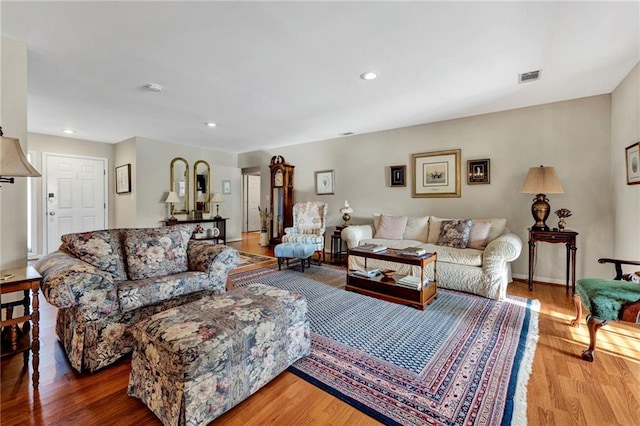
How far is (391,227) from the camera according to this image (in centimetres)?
431

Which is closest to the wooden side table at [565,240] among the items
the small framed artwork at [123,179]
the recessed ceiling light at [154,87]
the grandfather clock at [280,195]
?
the grandfather clock at [280,195]

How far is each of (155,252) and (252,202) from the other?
23.4 feet

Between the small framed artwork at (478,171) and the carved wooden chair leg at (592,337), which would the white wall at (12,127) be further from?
the small framed artwork at (478,171)

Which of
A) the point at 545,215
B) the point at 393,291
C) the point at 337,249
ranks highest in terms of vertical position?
the point at 545,215

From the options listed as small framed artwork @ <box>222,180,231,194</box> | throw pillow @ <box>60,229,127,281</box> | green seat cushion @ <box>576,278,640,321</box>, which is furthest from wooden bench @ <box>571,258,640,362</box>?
small framed artwork @ <box>222,180,231,194</box>

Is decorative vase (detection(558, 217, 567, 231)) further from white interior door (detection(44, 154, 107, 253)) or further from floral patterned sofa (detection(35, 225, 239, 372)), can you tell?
white interior door (detection(44, 154, 107, 253))

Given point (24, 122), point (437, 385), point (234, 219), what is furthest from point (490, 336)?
point (234, 219)

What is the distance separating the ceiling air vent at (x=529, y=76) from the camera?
8.88 ft

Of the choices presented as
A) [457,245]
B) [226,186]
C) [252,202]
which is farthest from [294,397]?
[252,202]

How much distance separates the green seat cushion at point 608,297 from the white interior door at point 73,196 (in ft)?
24.9

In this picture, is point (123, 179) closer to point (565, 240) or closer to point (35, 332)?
point (35, 332)

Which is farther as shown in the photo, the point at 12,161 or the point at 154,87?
the point at 154,87

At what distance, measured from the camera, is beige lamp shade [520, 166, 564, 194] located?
3.24 metres

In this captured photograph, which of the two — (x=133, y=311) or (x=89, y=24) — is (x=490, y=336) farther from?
(x=89, y=24)
